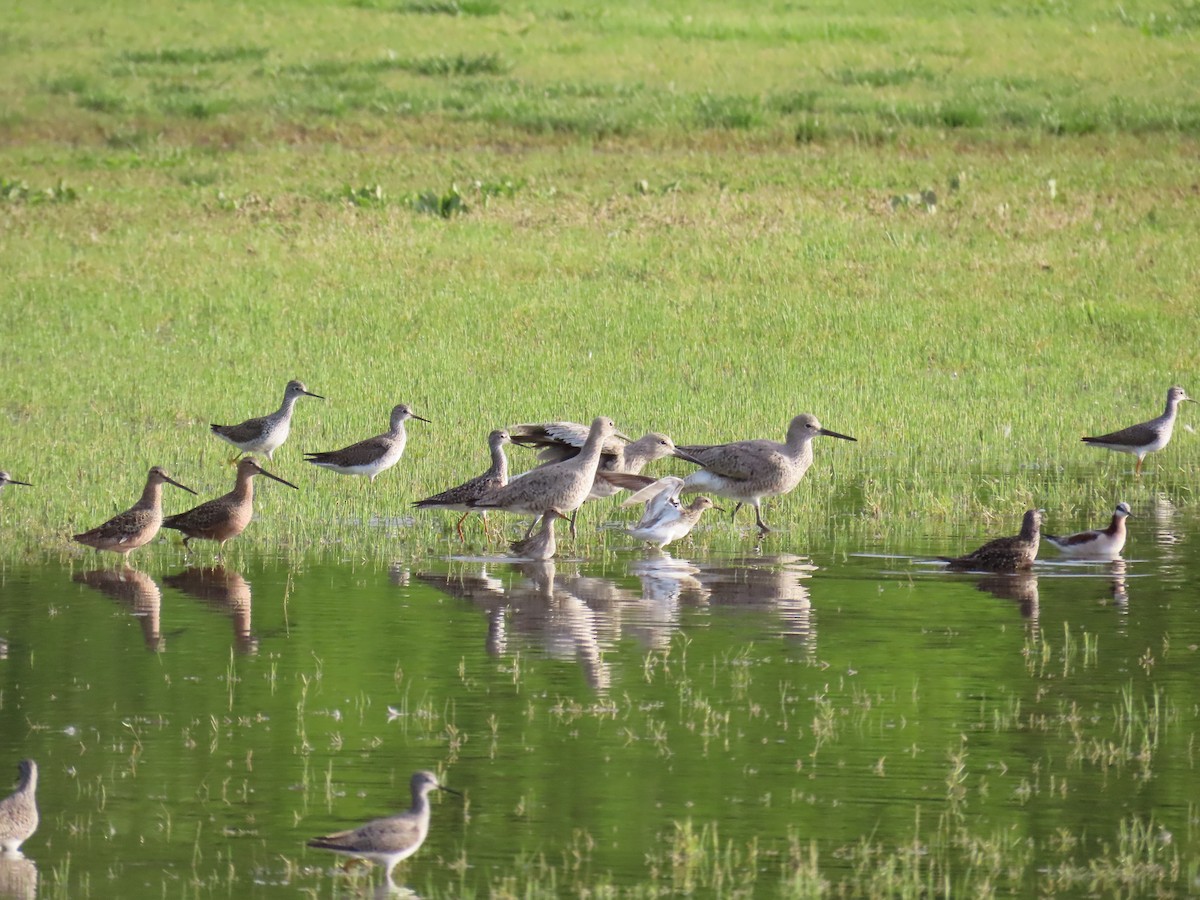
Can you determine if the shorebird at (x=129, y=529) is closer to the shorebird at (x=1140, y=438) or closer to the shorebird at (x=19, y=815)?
the shorebird at (x=19, y=815)

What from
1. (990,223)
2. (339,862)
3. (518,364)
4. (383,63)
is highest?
(383,63)

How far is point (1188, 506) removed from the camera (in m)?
16.6

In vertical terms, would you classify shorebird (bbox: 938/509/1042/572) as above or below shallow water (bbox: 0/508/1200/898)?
above

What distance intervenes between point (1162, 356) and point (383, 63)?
1045 inches

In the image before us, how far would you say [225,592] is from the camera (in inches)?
510

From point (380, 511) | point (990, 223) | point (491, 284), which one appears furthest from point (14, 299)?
point (990, 223)

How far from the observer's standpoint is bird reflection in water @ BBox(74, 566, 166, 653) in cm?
1172

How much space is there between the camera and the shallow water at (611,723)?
8016 millimetres

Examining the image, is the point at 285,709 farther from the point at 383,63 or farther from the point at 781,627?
the point at 383,63

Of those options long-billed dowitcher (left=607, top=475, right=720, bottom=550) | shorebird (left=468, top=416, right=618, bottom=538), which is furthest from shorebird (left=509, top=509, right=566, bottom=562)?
long-billed dowitcher (left=607, top=475, right=720, bottom=550)

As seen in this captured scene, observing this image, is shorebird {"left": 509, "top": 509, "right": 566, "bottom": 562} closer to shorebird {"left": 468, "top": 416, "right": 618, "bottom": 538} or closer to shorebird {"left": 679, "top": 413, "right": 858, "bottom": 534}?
shorebird {"left": 468, "top": 416, "right": 618, "bottom": 538}

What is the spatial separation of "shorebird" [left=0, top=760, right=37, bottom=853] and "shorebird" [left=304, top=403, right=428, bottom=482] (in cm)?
818

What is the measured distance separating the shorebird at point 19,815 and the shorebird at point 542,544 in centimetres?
616

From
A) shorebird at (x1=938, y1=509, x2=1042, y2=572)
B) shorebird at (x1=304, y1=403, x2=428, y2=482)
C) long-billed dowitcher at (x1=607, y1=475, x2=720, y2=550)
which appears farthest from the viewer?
shorebird at (x1=304, y1=403, x2=428, y2=482)
